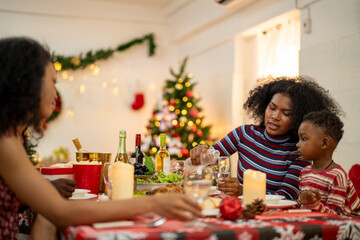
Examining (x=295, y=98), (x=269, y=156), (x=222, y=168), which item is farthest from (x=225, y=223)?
(x=295, y=98)

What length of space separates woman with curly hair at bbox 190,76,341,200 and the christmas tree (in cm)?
282

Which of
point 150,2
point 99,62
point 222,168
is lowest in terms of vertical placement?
point 222,168

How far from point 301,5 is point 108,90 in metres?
3.46

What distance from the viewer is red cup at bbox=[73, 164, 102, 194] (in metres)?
1.79

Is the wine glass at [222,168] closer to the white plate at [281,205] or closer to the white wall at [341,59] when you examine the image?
the white plate at [281,205]

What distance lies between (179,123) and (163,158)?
311cm

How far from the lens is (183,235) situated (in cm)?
94

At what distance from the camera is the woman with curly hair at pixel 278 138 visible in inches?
78.4

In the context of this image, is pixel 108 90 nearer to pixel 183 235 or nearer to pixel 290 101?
pixel 290 101

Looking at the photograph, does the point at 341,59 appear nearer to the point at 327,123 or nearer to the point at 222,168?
the point at 327,123

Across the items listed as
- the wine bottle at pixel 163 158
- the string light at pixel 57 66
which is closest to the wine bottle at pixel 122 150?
the wine bottle at pixel 163 158

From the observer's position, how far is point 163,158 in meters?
2.19

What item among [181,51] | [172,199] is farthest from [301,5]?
[172,199]

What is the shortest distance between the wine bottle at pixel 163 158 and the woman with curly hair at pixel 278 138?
0.20m
